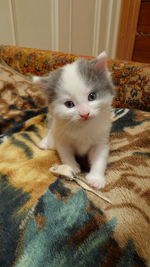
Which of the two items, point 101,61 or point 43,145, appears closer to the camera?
point 101,61

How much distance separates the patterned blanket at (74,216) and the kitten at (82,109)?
0.26 ft

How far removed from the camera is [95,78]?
0.82 meters

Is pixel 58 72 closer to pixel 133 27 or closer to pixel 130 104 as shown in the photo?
pixel 130 104

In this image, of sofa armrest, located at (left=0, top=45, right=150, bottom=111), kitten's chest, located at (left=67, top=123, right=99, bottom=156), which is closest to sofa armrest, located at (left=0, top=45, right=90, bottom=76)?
sofa armrest, located at (left=0, top=45, right=150, bottom=111)

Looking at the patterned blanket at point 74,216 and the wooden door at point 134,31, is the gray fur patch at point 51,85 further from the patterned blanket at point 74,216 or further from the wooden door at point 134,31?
the wooden door at point 134,31

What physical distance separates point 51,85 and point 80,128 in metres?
0.22

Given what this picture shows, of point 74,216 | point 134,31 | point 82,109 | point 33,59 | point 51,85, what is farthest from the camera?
point 134,31

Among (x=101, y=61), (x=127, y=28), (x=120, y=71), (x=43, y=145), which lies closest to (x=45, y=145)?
(x=43, y=145)

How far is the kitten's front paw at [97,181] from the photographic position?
0.76 meters

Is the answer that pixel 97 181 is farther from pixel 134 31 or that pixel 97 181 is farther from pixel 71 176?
pixel 134 31

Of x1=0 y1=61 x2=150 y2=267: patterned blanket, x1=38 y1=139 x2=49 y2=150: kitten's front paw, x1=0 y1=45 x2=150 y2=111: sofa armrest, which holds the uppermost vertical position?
x1=0 y1=45 x2=150 y2=111: sofa armrest

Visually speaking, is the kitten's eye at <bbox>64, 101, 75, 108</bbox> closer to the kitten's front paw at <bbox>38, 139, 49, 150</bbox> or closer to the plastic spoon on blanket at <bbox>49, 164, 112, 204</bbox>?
the plastic spoon on blanket at <bbox>49, 164, 112, 204</bbox>

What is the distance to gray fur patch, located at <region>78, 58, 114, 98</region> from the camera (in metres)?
0.79

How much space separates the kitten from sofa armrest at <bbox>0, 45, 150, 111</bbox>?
1.78ft
